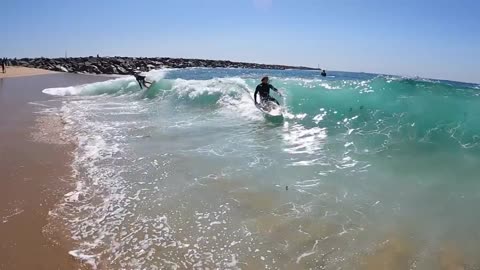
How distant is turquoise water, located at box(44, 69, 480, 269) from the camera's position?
4.22 metres

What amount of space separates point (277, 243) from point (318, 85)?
1500cm

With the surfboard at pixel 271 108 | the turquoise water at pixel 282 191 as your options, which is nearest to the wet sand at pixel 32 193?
the turquoise water at pixel 282 191

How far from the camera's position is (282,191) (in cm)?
604

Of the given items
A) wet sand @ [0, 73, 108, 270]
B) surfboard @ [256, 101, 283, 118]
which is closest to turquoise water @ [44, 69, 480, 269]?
wet sand @ [0, 73, 108, 270]

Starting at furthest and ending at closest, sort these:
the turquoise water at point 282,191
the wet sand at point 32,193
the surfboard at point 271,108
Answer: the surfboard at point 271,108 < the turquoise water at point 282,191 < the wet sand at point 32,193

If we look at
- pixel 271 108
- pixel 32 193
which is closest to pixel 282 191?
pixel 32 193

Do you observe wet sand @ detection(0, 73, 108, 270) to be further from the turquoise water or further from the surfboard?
the surfboard

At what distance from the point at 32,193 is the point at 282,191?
3.99 meters

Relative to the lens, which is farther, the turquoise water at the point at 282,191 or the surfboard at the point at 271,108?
the surfboard at the point at 271,108

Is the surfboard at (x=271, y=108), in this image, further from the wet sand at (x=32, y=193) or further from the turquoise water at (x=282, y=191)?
the wet sand at (x=32, y=193)

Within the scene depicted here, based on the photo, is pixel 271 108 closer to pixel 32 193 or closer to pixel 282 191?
pixel 282 191

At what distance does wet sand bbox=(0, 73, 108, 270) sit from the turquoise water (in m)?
0.24

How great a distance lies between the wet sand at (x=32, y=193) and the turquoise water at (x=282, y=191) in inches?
9.6

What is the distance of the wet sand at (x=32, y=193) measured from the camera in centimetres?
398
